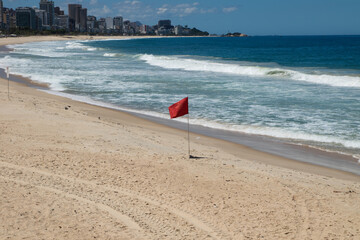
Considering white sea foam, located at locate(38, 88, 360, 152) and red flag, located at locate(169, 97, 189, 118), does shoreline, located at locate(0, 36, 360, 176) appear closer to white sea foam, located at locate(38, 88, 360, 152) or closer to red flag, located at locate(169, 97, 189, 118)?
white sea foam, located at locate(38, 88, 360, 152)

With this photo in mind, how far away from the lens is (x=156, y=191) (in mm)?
6965

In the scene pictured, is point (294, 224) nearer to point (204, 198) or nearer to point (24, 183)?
point (204, 198)

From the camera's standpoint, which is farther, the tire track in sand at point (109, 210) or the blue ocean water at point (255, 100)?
the blue ocean water at point (255, 100)

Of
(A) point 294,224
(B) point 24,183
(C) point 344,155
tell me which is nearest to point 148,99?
(C) point 344,155

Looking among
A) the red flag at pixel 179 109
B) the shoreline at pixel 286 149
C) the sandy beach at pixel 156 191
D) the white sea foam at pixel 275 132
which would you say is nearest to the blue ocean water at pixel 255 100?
the white sea foam at pixel 275 132

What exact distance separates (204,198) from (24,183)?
3.13 meters

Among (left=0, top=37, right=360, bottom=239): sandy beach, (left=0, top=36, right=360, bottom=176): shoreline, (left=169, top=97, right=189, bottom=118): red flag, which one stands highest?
(left=169, top=97, right=189, bottom=118): red flag

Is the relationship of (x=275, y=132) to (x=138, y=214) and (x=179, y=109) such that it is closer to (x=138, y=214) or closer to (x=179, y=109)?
(x=179, y=109)

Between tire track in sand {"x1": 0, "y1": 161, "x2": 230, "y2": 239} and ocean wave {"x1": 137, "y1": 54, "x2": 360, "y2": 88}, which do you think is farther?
ocean wave {"x1": 137, "y1": 54, "x2": 360, "y2": 88}

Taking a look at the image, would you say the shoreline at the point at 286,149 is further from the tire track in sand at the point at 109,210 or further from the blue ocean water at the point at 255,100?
the tire track in sand at the point at 109,210

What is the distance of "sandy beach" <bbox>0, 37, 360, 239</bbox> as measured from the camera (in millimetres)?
5633

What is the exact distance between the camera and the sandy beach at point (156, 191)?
563 cm

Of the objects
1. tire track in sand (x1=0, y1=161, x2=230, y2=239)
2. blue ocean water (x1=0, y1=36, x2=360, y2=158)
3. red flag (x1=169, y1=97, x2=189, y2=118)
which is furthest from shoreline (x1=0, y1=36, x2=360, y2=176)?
tire track in sand (x1=0, y1=161, x2=230, y2=239)

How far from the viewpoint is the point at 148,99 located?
62.2ft
